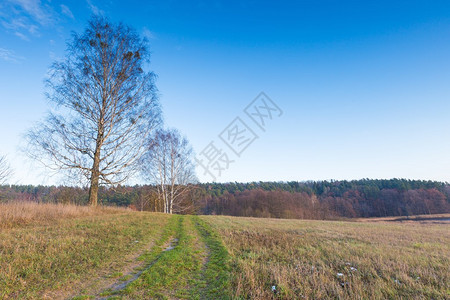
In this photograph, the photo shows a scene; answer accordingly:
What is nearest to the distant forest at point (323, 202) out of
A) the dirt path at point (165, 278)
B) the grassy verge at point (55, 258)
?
the grassy verge at point (55, 258)

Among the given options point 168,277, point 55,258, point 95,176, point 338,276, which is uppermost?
point 95,176

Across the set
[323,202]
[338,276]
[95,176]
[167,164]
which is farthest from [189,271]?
[323,202]

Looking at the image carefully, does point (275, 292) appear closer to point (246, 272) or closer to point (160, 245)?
point (246, 272)

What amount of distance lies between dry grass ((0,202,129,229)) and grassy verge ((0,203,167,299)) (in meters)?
0.28

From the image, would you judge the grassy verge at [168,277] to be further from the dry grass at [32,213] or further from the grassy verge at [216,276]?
the dry grass at [32,213]

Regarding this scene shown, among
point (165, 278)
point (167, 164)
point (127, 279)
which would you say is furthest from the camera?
point (167, 164)

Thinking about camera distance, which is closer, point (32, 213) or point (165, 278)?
point (165, 278)

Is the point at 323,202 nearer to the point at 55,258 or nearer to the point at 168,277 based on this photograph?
the point at 168,277

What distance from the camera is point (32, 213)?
8.59m

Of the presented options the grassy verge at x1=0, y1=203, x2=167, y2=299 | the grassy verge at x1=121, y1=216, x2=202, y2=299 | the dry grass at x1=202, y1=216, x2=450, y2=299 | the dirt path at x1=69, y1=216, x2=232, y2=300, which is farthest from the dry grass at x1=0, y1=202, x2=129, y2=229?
the dry grass at x1=202, y1=216, x2=450, y2=299

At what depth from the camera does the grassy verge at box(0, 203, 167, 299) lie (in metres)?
3.53

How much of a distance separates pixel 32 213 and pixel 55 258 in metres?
5.95

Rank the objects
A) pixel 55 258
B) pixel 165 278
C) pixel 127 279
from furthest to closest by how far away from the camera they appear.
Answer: pixel 55 258 → pixel 165 278 → pixel 127 279

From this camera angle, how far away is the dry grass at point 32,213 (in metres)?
7.49
